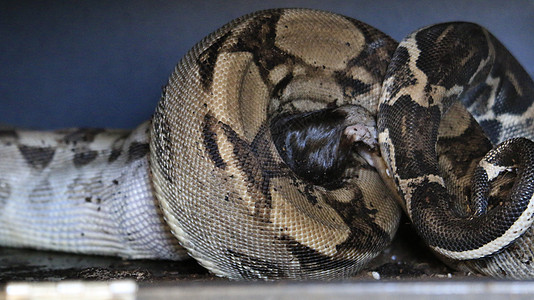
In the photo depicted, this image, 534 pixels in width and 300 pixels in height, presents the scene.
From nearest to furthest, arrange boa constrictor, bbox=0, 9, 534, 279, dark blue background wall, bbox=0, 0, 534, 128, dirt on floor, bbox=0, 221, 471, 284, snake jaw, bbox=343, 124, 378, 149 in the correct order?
boa constrictor, bbox=0, 9, 534, 279 → dirt on floor, bbox=0, 221, 471, 284 → snake jaw, bbox=343, 124, 378, 149 → dark blue background wall, bbox=0, 0, 534, 128

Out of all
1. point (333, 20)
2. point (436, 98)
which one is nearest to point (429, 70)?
point (436, 98)

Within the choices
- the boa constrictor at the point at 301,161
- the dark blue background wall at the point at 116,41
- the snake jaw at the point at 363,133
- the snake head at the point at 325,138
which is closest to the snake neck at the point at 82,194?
the boa constrictor at the point at 301,161

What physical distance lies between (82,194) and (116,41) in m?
1.08

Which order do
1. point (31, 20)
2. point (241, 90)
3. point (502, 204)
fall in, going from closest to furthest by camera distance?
point (502, 204), point (241, 90), point (31, 20)

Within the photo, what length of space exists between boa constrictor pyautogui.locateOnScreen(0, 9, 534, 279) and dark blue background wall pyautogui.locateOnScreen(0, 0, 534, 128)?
434 mm

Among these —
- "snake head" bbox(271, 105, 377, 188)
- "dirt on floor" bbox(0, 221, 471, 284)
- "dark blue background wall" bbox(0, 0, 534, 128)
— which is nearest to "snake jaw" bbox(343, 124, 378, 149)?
"snake head" bbox(271, 105, 377, 188)

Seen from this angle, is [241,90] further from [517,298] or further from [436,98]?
[517,298]

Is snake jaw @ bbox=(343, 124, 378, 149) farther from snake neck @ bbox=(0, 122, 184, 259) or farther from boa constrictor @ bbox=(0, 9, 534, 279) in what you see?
snake neck @ bbox=(0, 122, 184, 259)

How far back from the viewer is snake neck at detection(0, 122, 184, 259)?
2.24m

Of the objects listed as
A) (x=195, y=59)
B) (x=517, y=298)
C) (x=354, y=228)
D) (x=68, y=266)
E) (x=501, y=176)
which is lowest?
(x=68, y=266)

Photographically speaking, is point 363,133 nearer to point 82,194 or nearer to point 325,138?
point 325,138

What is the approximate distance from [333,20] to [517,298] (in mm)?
1634

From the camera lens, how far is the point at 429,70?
210 centimetres

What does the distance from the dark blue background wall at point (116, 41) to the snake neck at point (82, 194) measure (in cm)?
45
